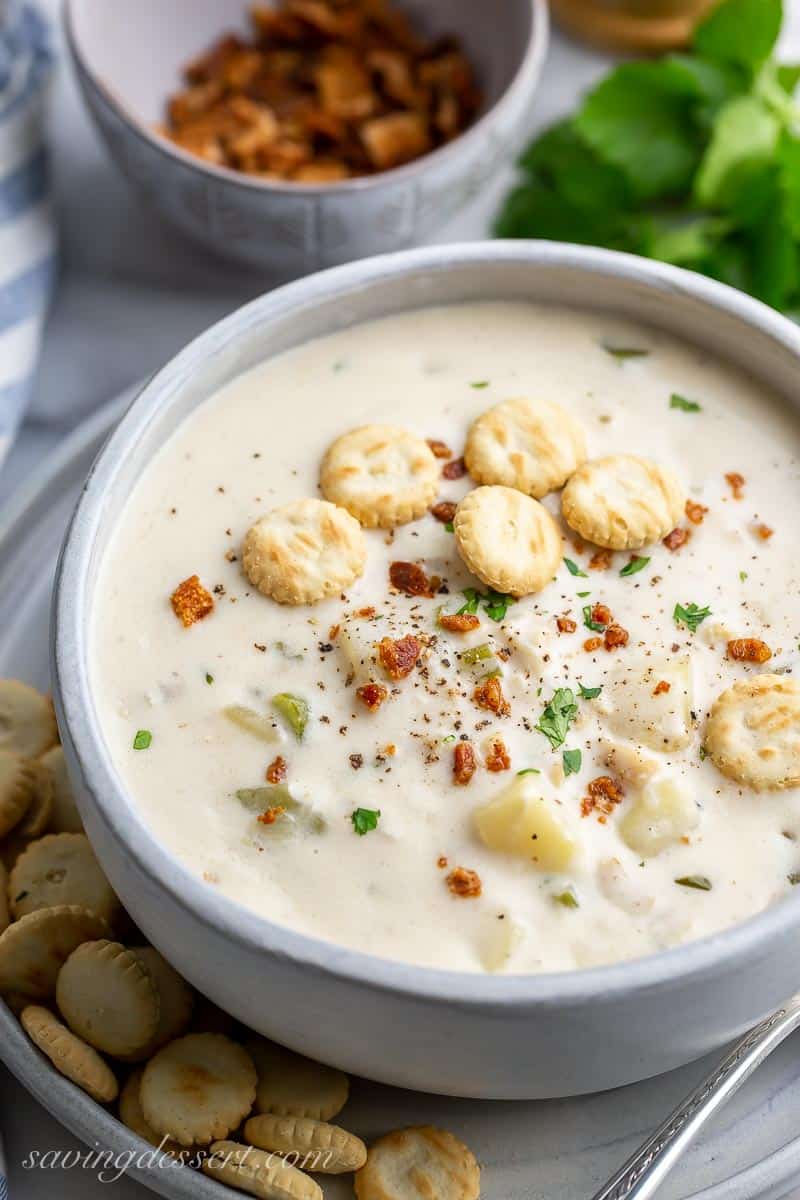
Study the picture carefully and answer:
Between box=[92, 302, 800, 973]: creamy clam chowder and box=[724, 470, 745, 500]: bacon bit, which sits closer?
box=[92, 302, 800, 973]: creamy clam chowder

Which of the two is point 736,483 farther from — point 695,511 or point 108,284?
point 108,284

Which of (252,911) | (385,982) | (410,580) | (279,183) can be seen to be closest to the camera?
(385,982)

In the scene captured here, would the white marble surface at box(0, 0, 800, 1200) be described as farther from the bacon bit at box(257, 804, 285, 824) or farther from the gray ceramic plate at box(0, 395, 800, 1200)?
the gray ceramic plate at box(0, 395, 800, 1200)

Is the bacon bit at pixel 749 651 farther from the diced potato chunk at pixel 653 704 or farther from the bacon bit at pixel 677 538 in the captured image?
the bacon bit at pixel 677 538

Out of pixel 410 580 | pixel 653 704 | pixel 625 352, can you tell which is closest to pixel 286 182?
pixel 625 352

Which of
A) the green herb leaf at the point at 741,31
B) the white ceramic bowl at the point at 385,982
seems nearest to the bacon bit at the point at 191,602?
the white ceramic bowl at the point at 385,982

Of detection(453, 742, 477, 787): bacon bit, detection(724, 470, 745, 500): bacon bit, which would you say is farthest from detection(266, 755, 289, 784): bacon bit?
detection(724, 470, 745, 500): bacon bit

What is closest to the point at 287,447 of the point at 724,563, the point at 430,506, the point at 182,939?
the point at 430,506
